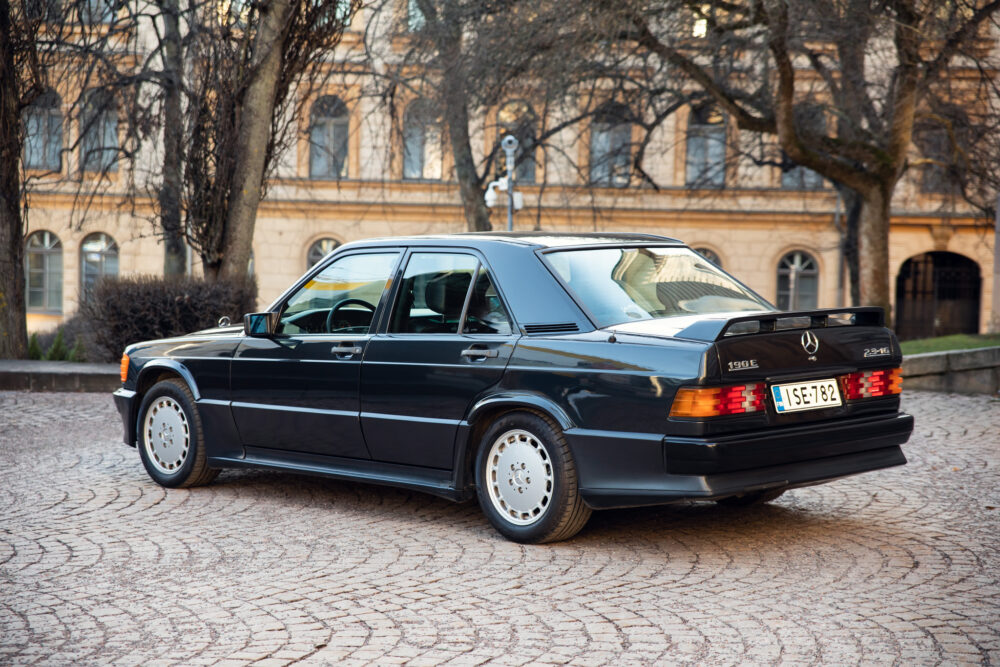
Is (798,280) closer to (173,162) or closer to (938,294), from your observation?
(938,294)

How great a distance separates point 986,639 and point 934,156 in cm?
2498

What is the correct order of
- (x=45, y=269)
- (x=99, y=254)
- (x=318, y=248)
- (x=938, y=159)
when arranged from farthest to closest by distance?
(x=45, y=269) → (x=99, y=254) → (x=318, y=248) → (x=938, y=159)

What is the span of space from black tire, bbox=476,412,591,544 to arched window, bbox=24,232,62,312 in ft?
130

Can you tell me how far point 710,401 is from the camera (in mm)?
5629

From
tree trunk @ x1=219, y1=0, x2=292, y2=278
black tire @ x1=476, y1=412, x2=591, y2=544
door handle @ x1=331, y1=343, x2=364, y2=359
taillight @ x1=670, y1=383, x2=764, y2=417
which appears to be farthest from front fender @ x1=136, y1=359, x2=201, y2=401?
tree trunk @ x1=219, y1=0, x2=292, y2=278

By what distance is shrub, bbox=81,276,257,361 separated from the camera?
15.4m

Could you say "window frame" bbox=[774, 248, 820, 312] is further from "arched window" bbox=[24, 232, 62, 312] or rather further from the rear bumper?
the rear bumper

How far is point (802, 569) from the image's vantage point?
5699 mm

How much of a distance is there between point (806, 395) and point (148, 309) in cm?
1116

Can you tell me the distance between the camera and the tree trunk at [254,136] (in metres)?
15.7

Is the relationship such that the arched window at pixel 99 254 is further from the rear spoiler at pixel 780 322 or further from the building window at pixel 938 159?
the rear spoiler at pixel 780 322

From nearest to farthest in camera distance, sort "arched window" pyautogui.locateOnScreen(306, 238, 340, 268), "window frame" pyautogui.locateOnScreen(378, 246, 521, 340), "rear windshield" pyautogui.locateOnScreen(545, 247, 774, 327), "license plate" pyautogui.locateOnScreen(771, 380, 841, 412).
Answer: "license plate" pyautogui.locateOnScreen(771, 380, 841, 412), "rear windshield" pyautogui.locateOnScreen(545, 247, 774, 327), "window frame" pyautogui.locateOnScreen(378, 246, 521, 340), "arched window" pyautogui.locateOnScreen(306, 238, 340, 268)

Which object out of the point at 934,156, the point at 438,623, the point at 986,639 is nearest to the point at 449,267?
the point at 438,623

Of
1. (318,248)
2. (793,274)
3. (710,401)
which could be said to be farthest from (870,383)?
(318,248)
